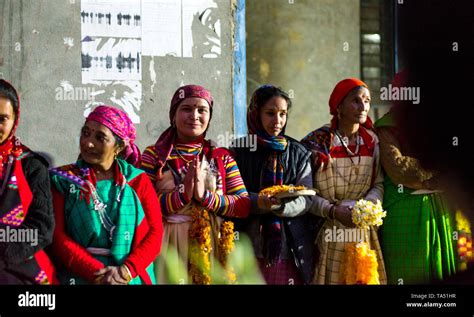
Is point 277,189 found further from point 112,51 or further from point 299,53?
point 299,53

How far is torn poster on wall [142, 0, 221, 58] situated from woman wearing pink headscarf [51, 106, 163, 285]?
4.57ft

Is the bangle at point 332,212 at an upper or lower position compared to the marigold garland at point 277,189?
lower

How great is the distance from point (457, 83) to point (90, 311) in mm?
3493

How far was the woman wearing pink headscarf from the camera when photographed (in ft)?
16.8

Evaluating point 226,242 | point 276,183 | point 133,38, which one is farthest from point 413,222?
point 133,38

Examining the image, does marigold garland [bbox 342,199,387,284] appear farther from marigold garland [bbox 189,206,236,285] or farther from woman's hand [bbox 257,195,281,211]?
marigold garland [bbox 189,206,236,285]

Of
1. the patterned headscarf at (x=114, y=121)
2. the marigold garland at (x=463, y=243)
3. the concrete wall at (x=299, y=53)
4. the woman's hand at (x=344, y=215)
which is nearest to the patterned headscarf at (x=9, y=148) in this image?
the patterned headscarf at (x=114, y=121)

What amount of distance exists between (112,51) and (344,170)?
2206 millimetres

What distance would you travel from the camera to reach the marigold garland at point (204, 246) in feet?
17.6

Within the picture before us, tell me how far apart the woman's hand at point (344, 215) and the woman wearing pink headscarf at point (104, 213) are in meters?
1.31

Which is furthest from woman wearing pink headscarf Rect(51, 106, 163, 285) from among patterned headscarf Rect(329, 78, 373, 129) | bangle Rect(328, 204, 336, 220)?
patterned headscarf Rect(329, 78, 373, 129)

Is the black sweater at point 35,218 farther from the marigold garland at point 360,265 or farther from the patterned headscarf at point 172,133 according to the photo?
the marigold garland at point 360,265

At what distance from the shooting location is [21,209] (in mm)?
5145

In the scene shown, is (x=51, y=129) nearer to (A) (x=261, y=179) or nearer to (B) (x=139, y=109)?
(B) (x=139, y=109)
